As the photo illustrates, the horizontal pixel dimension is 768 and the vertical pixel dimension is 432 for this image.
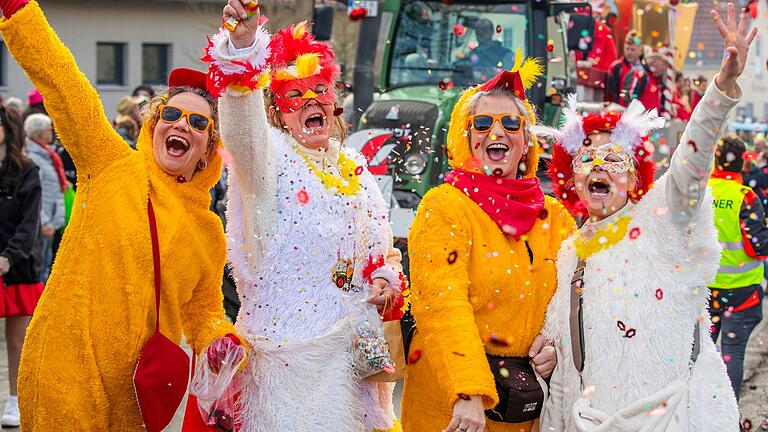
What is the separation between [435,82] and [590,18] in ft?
5.28

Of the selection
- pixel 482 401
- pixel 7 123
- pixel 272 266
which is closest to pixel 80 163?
pixel 272 266

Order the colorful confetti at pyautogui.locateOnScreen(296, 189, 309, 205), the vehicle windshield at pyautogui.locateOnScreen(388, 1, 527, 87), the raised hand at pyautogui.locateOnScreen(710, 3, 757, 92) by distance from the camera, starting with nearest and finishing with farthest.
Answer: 1. the raised hand at pyautogui.locateOnScreen(710, 3, 757, 92)
2. the colorful confetti at pyautogui.locateOnScreen(296, 189, 309, 205)
3. the vehicle windshield at pyautogui.locateOnScreen(388, 1, 527, 87)

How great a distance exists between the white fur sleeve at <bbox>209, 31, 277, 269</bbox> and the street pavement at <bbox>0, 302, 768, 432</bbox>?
9.88ft

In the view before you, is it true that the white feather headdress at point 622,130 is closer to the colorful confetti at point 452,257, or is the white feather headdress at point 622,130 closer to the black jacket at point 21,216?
the colorful confetti at point 452,257

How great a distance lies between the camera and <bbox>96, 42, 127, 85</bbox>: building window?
3184cm

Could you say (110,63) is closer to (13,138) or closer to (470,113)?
(13,138)

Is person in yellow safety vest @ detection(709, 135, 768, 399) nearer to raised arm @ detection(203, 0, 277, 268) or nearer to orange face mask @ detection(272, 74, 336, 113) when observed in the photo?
orange face mask @ detection(272, 74, 336, 113)

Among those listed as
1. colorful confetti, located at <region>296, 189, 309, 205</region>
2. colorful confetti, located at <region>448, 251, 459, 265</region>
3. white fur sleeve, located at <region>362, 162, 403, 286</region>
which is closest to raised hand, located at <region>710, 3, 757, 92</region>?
colorful confetti, located at <region>448, 251, 459, 265</region>

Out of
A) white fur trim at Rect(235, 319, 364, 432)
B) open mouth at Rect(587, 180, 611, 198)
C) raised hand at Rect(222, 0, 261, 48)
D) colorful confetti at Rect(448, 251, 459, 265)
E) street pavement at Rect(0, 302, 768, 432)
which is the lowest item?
street pavement at Rect(0, 302, 768, 432)

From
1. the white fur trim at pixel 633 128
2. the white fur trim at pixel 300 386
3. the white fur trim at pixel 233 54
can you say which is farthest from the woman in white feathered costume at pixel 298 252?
the white fur trim at pixel 633 128

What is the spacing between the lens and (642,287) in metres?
4.05

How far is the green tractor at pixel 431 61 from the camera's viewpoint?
31.9ft

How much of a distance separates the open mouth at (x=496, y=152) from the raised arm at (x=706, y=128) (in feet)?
2.04

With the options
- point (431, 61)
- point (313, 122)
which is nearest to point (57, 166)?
point (431, 61)
